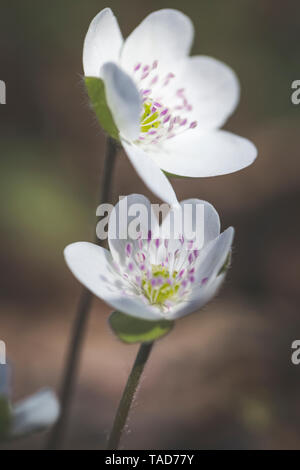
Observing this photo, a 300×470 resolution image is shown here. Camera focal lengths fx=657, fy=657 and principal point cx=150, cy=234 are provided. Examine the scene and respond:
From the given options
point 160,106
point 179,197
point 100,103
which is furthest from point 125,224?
point 179,197

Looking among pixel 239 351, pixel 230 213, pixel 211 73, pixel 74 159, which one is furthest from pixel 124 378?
pixel 74 159

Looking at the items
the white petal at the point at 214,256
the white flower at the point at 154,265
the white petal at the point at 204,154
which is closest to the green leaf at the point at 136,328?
the white flower at the point at 154,265

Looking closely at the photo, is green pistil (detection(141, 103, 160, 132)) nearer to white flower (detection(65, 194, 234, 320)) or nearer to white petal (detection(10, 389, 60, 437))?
white flower (detection(65, 194, 234, 320))

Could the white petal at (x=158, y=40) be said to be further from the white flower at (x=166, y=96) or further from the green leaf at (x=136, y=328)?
the green leaf at (x=136, y=328)

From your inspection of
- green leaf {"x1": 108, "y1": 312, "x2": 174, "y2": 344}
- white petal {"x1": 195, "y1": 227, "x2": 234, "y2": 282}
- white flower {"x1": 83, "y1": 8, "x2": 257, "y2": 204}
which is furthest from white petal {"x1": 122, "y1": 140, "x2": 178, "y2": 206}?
green leaf {"x1": 108, "y1": 312, "x2": 174, "y2": 344}

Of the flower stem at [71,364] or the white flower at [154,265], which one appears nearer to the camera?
the white flower at [154,265]

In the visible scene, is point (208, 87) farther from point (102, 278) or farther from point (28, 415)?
point (28, 415)
